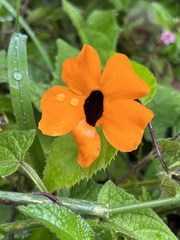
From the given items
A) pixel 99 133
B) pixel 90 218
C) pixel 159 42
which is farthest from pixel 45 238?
pixel 159 42

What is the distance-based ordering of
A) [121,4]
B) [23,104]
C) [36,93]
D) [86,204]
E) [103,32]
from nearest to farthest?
[86,204], [23,104], [36,93], [103,32], [121,4]

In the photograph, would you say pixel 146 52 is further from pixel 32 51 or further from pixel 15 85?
pixel 15 85

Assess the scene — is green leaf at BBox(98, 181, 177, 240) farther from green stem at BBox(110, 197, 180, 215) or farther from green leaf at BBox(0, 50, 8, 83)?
A: green leaf at BBox(0, 50, 8, 83)

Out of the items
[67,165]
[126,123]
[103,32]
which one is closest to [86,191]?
[67,165]

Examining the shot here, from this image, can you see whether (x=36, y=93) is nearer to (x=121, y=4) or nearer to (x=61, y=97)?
(x=61, y=97)

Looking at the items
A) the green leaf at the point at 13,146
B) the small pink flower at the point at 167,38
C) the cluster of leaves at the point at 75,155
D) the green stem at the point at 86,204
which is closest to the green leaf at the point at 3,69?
the cluster of leaves at the point at 75,155

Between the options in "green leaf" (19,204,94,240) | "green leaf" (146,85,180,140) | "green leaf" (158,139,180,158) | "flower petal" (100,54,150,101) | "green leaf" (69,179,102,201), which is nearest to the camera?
"green leaf" (19,204,94,240)

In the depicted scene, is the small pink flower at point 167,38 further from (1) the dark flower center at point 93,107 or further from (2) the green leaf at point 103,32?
(1) the dark flower center at point 93,107

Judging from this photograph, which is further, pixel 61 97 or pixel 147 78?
pixel 147 78

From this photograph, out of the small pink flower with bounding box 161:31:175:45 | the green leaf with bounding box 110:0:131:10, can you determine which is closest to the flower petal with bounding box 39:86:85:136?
the small pink flower with bounding box 161:31:175:45
